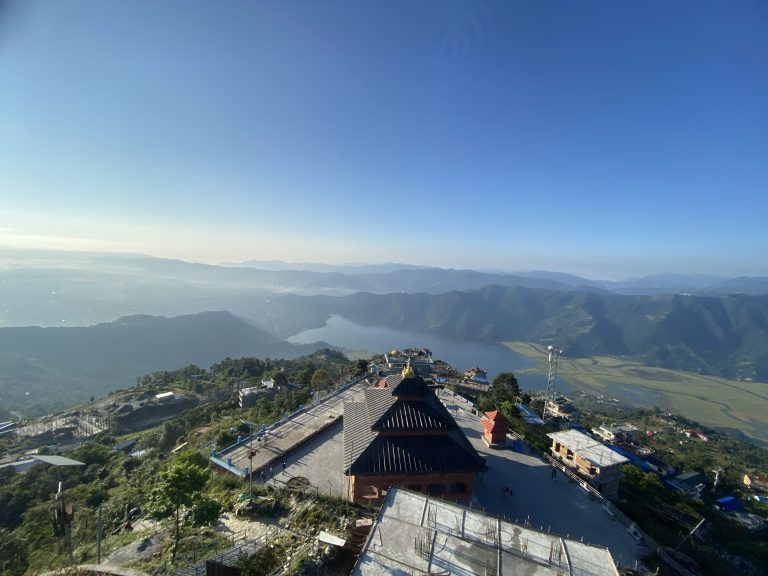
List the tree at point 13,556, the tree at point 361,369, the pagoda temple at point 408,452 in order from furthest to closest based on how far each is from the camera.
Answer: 1. the tree at point 361,369
2. the pagoda temple at point 408,452
3. the tree at point 13,556

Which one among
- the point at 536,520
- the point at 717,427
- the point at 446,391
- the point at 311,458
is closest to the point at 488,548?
the point at 536,520

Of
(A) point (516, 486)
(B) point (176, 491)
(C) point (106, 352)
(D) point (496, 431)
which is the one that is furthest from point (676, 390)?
(C) point (106, 352)

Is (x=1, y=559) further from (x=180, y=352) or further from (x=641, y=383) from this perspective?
(x=641, y=383)

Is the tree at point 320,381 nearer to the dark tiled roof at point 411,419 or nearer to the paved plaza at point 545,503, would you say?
the paved plaza at point 545,503

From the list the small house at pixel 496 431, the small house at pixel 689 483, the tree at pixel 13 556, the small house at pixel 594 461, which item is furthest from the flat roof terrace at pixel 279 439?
the small house at pixel 689 483

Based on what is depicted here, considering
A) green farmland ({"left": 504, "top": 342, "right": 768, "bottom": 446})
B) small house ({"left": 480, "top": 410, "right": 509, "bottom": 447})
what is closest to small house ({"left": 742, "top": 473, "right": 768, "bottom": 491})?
small house ({"left": 480, "top": 410, "right": 509, "bottom": 447})

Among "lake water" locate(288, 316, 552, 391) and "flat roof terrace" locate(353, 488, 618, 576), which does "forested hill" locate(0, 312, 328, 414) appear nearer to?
"lake water" locate(288, 316, 552, 391)
